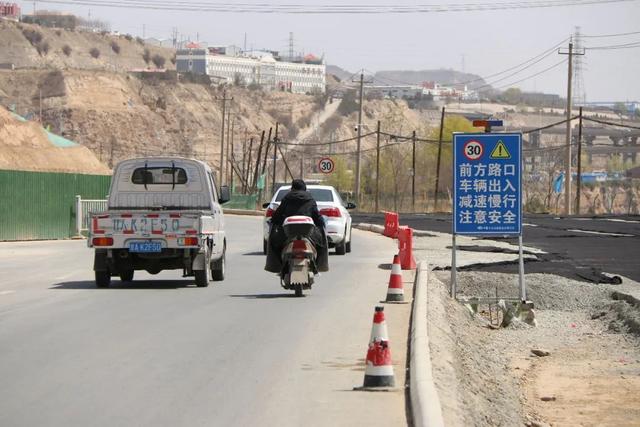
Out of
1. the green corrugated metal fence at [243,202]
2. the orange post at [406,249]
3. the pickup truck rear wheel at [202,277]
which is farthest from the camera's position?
the green corrugated metal fence at [243,202]

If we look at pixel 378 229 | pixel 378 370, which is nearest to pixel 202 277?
pixel 378 370

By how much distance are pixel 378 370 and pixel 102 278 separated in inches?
469

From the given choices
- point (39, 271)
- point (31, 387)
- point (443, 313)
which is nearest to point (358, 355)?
point (31, 387)

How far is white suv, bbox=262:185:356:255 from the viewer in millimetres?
32438

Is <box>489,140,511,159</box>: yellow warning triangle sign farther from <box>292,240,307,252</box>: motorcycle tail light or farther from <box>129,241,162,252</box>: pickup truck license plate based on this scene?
<box>129,241,162,252</box>: pickup truck license plate

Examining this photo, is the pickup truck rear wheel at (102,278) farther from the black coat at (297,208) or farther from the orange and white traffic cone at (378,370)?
the orange and white traffic cone at (378,370)

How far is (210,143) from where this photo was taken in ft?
550

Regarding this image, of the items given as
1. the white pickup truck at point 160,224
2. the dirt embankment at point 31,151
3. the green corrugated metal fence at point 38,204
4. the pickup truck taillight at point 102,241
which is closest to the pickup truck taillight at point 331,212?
the white pickup truck at point 160,224

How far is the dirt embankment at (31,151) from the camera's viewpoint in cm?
7894

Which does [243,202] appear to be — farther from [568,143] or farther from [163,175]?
[163,175]

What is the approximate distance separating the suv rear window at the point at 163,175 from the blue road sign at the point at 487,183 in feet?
19.4

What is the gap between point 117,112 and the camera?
15725 cm

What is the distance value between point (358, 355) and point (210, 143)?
156 m

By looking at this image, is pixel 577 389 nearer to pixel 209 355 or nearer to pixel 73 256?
pixel 209 355
